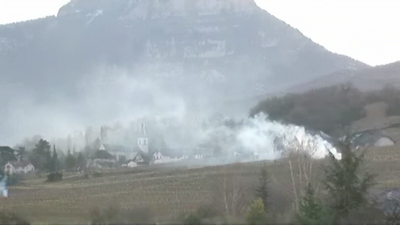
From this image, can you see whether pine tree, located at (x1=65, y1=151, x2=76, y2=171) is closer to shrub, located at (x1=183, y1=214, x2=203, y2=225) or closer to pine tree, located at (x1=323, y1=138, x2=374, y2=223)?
pine tree, located at (x1=323, y1=138, x2=374, y2=223)

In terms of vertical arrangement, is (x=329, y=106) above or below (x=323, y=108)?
above

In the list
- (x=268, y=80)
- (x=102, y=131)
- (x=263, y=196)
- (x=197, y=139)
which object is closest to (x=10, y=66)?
(x=268, y=80)

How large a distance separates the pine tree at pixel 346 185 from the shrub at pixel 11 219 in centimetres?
1169

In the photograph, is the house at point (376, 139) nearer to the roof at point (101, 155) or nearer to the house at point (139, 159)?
the house at point (139, 159)

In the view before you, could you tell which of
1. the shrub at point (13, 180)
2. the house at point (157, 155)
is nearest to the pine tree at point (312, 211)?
the shrub at point (13, 180)

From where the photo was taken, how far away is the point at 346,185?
2558 cm

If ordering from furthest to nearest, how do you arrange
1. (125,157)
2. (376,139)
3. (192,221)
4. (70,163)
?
1. (125,157)
2. (70,163)
3. (376,139)
4. (192,221)

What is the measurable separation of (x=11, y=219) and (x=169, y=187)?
2766 cm

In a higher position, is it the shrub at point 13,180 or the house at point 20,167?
the house at point 20,167

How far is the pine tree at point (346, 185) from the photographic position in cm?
2512

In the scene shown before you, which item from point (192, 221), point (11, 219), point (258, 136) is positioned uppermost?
point (258, 136)

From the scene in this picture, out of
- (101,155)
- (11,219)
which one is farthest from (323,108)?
(11,219)

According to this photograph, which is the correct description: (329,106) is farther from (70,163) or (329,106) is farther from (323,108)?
(70,163)

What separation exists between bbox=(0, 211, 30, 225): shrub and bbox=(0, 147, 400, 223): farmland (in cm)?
629
